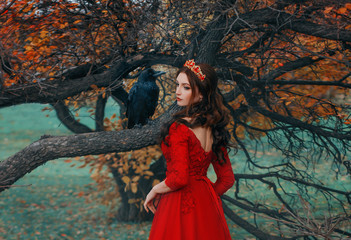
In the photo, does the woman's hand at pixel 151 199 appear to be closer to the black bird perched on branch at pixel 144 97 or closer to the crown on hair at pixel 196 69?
the crown on hair at pixel 196 69

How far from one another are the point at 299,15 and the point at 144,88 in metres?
2.13

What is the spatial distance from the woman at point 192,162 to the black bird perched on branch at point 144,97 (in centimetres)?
150

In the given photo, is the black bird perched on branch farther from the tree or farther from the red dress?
the red dress

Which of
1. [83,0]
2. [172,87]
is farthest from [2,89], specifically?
[172,87]

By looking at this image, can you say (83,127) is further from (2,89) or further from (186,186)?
(186,186)

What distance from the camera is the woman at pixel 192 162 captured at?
2570 millimetres

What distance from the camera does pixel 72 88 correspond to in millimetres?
4539

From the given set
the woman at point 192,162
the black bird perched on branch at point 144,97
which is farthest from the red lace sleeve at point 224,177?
the black bird perched on branch at point 144,97

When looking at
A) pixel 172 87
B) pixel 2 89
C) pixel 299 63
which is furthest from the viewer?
pixel 172 87

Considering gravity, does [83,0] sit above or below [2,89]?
above

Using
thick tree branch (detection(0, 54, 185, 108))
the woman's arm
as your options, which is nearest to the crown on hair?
the woman's arm

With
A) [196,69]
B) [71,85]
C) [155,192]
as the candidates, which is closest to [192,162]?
[155,192]

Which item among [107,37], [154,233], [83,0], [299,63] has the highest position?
[83,0]

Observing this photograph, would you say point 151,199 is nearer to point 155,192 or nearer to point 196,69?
point 155,192
